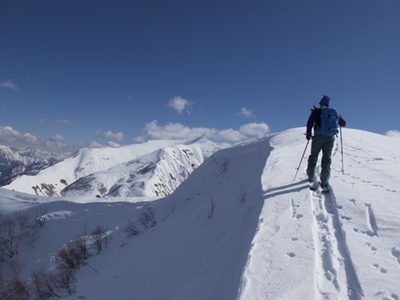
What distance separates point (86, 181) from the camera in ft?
635

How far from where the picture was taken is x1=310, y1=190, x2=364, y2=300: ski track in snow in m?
3.85

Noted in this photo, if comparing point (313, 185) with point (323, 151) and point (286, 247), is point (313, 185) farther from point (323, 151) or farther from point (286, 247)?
point (286, 247)

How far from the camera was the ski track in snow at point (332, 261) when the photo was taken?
3851 mm

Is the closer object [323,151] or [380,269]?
[380,269]

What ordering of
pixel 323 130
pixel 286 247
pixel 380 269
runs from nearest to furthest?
pixel 380 269, pixel 286 247, pixel 323 130

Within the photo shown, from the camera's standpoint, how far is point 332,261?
4543 mm

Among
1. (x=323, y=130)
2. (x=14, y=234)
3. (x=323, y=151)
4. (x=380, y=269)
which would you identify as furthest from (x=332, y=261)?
(x=14, y=234)

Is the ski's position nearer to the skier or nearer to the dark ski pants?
the skier

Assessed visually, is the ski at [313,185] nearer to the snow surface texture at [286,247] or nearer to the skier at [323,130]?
the skier at [323,130]

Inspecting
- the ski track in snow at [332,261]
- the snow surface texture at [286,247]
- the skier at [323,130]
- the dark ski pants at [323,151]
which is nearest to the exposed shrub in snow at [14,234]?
the snow surface texture at [286,247]

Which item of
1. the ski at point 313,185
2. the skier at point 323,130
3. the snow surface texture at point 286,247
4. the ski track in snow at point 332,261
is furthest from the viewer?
the skier at point 323,130

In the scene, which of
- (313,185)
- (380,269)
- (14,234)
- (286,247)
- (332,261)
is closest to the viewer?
(380,269)

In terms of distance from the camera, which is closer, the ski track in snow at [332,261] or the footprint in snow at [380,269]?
the ski track in snow at [332,261]

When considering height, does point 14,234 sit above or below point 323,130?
below
